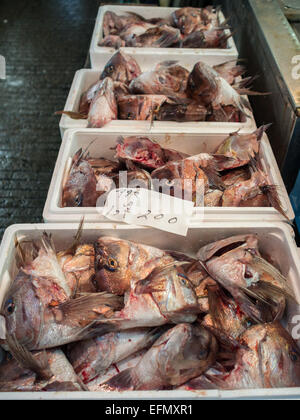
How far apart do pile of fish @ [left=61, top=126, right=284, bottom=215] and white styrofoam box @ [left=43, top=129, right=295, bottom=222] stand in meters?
0.04

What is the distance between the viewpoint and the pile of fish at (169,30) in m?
2.79

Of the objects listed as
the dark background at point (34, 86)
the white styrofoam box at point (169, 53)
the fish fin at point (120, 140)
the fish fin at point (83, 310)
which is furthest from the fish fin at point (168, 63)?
the fish fin at point (83, 310)

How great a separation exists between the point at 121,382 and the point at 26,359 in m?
0.33

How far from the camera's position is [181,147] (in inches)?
83.5

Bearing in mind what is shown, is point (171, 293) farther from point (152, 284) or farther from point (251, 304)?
point (251, 304)

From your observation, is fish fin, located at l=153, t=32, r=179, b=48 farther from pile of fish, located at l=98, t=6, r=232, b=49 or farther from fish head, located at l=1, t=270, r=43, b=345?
fish head, located at l=1, t=270, r=43, b=345

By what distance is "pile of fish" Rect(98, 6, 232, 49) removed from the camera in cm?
279

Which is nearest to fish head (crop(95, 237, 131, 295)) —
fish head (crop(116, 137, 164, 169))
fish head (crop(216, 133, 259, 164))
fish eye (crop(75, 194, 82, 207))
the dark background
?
fish eye (crop(75, 194, 82, 207))

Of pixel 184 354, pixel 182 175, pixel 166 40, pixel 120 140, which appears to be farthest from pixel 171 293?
pixel 166 40

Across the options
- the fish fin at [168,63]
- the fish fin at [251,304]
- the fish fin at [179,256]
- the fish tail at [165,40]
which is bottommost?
the fish fin at [179,256]

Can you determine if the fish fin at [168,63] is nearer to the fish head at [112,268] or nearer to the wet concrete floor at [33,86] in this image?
the wet concrete floor at [33,86]

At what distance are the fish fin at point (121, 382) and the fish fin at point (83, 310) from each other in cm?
21

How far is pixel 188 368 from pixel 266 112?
5.87 feet
